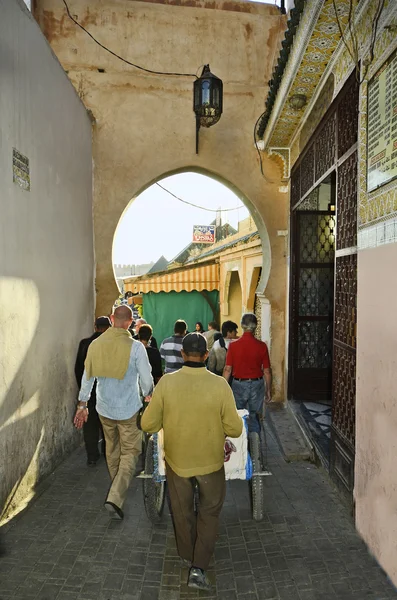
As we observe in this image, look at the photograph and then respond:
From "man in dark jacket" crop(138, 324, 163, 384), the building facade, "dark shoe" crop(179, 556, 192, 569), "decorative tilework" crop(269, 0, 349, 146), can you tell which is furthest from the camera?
"man in dark jacket" crop(138, 324, 163, 384)

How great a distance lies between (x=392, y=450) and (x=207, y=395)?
1237 mm

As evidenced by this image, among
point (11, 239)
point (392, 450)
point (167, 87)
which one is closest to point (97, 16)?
point (167, 87)

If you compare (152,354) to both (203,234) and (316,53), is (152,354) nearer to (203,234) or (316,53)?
(316,53)

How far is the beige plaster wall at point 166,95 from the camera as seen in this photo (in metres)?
6.93

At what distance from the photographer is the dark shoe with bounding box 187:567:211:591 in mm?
2834

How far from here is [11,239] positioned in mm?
3756

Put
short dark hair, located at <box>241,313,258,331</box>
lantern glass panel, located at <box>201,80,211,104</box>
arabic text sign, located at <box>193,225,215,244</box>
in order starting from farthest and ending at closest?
arabic text sign, located at <box>193,225,215,244</box> → lantern glass panel, located at <box>201,80,211,104</box> → short dark hair, located at <box>241,313,258,331</box>

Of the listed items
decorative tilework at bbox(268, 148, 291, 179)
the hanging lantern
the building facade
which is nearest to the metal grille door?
decorative tilework at bbox(268, 148, 291, 179)

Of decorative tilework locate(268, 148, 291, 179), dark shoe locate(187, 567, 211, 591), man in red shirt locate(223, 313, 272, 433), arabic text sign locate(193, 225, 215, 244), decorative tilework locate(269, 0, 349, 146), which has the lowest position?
dark shoe locate(187, 567, 211, 591)

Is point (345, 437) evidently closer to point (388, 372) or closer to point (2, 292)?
point (388, 372)

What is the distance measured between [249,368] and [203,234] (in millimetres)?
17343

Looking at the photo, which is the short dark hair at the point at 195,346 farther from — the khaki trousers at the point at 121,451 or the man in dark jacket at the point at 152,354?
the man in dark jacket at the point at 152,354

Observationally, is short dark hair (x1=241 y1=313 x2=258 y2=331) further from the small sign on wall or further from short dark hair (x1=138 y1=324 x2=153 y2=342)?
the small sign on wall

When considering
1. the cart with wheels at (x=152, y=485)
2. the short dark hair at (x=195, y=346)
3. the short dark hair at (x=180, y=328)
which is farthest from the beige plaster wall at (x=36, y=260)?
the short dark hair at (x=195, y=346)
